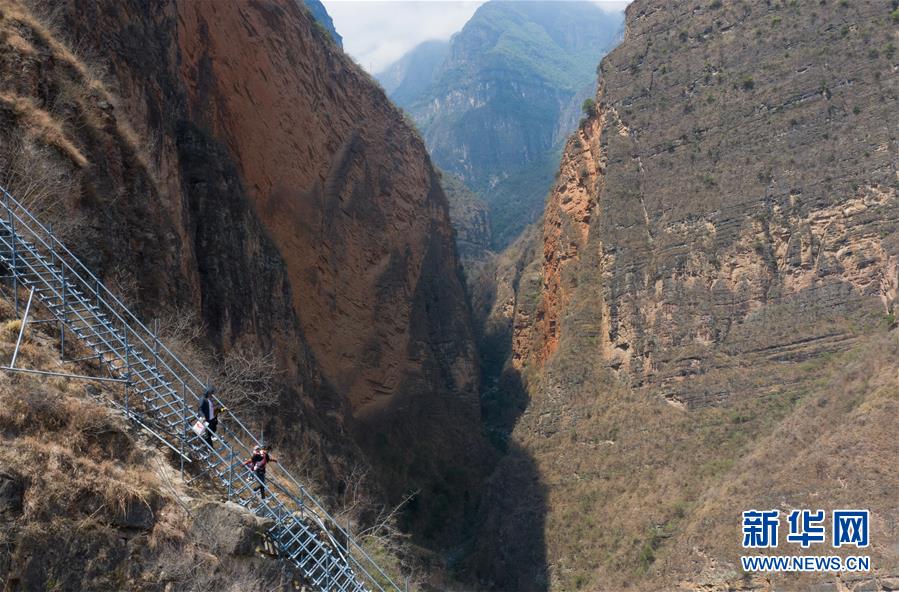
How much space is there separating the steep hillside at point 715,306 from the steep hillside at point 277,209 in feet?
25.2

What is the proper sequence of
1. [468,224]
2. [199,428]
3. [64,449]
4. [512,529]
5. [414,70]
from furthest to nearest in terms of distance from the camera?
[414,70] → [468,224] → [512,529] → [199,428] → [64,449]

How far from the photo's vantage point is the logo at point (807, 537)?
22.8m

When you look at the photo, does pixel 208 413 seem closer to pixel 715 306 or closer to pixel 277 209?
pixel 277 209

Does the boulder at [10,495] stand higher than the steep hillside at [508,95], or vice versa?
the steep hillside at [508,95]

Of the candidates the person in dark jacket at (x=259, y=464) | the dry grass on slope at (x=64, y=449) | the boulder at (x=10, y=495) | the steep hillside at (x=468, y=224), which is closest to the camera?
the boulder at (x=10, y=495)

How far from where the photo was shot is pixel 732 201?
38.4m

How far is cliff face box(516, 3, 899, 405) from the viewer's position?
34094 mm

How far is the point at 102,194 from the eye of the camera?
16.1 meters

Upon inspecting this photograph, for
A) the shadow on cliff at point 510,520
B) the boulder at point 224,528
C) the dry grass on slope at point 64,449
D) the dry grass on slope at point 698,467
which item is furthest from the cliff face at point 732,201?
the dry grass on slope at point 64,449

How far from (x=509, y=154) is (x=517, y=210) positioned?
30.3 metres

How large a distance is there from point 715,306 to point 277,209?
76.3 feet

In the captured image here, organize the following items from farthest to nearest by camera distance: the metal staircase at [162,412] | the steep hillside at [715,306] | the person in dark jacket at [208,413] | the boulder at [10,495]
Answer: the steep hillside at [715,306]
the person in dark jacket at [208,413]
the metal staircase at [162,412]
the boulder at [10,495]

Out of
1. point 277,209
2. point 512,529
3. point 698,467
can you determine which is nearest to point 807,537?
point 698,467

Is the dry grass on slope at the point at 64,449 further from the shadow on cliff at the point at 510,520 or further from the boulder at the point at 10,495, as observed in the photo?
the shadow on cliff at the point at 510,520
